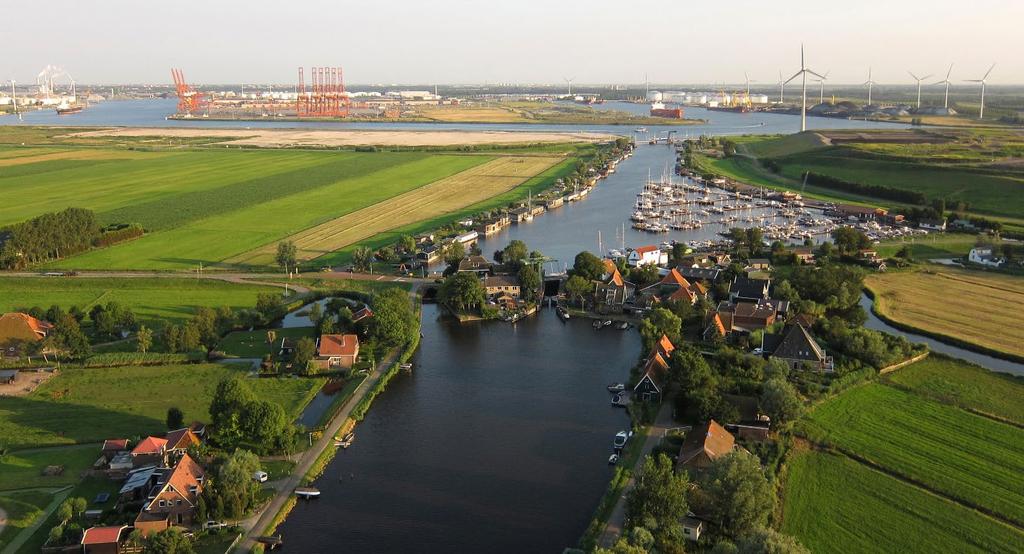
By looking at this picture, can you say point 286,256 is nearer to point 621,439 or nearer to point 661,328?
point 661,328

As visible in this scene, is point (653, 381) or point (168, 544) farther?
point (653, 381)

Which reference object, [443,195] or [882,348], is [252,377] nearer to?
[882,348]

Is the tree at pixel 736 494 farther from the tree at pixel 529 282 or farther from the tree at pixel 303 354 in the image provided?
the tree at pixel 529 282

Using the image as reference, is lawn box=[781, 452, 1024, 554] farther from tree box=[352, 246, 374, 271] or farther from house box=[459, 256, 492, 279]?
tree box=[352, 246, 374, 271]

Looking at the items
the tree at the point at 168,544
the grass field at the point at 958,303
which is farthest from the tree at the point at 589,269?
the tree at the point at 168,544

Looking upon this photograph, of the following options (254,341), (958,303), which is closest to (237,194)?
(254,341)

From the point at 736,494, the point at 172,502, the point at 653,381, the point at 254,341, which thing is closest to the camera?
the point at 736,494

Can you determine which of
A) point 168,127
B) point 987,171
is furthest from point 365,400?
point 168,127

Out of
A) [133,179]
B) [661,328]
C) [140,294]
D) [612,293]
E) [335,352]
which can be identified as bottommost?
[335,352]
